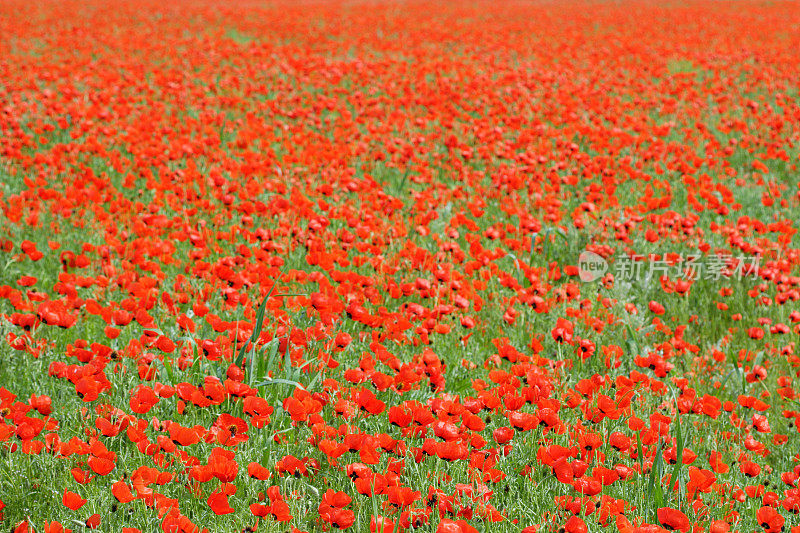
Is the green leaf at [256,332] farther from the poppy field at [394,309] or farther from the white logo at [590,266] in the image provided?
the white logo at [590,266]

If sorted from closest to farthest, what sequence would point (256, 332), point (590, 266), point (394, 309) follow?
point (256, 332), point (394, 309), point (590, 266)

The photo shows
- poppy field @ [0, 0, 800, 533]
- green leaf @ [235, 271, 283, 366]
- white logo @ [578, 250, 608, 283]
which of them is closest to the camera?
poppy field @ [0, 0, 800, 533]

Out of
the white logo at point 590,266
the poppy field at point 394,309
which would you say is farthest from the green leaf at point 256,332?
the white logo at point 590,266

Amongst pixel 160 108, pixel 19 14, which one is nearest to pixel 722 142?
pixel 160 108

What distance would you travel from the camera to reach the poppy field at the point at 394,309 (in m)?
2.33

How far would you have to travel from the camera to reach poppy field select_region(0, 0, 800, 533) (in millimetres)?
2326

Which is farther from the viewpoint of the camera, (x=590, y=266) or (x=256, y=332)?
(x=590, y=266)

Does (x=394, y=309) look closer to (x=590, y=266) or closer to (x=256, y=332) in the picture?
(x=256, y=332)

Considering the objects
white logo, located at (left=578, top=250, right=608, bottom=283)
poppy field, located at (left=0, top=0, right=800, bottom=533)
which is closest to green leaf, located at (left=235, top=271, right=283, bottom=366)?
poppy field, located at (left=0, top=0, right=800, bottom=533)

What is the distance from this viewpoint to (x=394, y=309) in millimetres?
3861

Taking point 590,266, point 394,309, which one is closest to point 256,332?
point 394,309

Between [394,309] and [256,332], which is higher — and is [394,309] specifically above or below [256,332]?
below

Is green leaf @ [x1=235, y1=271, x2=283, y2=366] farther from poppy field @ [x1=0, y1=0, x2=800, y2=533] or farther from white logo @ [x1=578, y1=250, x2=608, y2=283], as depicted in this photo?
white logo @ [x1=578, y1=250, x2=608, y2=283]

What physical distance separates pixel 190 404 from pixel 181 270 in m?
1.55
